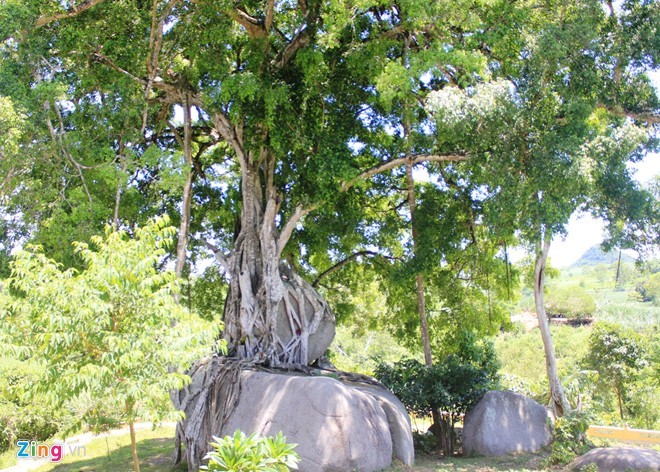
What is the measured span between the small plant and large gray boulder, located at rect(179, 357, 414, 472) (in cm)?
431

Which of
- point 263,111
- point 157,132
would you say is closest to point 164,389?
point 263,111

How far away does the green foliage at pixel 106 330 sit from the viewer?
245 inches

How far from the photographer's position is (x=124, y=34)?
11.8 meters

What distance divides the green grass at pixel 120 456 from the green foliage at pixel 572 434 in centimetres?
725

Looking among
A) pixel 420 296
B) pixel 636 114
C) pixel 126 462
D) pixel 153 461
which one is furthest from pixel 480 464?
pixel 636 114

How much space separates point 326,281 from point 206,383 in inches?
244

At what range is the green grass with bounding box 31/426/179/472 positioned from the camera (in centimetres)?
1187

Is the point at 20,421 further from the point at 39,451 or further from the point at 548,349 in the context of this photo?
the point at 548,349

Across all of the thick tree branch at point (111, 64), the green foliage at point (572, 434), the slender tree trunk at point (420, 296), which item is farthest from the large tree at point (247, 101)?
the green foliage at point (572, 434)

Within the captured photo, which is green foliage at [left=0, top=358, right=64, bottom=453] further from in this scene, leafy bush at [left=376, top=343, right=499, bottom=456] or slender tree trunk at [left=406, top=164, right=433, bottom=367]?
slender tree trunk at [left=406, top=164, right=433, bottom=367]

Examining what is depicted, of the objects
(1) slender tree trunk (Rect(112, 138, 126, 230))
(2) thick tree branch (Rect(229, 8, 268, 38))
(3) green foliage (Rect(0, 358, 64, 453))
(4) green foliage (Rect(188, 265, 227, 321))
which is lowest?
(3) green foliage (Rect(0, 358, 64, 453))

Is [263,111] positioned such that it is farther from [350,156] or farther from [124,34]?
[124,34]

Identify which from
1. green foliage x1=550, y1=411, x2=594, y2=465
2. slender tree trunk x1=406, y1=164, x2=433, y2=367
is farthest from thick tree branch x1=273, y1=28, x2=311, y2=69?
green foliage x1=550, y1=411, x2=594, y2=465

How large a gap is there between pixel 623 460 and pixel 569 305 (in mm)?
43436
